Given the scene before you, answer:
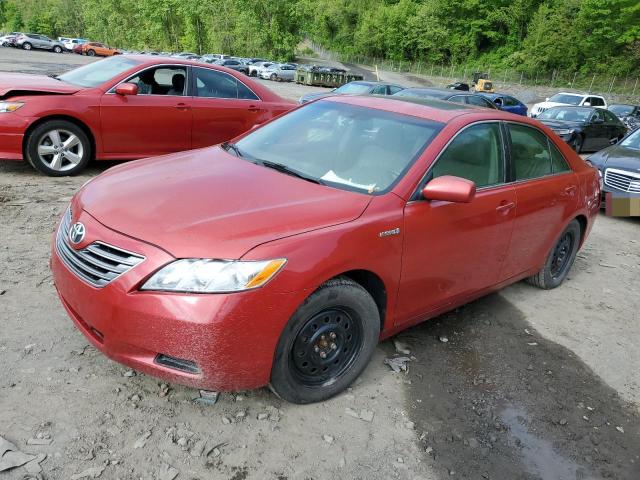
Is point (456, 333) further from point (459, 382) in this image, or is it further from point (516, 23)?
point (516, 23)

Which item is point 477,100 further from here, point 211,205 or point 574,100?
point 211,205

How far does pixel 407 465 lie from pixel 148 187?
2031 mm

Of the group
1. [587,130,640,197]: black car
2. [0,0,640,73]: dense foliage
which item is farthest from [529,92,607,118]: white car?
[0,0,640,73]: dense foliage

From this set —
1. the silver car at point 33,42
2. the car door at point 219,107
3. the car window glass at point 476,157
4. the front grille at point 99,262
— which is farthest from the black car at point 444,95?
the silver car at point 33,42

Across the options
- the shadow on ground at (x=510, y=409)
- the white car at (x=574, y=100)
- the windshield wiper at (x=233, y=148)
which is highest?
the windshield wiper at (x=233, y=148)

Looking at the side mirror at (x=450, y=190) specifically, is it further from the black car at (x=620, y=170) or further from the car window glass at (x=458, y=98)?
the car window glass at (x=458, y=98)

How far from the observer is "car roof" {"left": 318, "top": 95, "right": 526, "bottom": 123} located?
359 centimetres

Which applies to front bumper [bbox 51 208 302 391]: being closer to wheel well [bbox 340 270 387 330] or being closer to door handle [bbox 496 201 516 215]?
wheel well [bbox 340 270 387 330]

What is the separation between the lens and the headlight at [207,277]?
237 centimetres

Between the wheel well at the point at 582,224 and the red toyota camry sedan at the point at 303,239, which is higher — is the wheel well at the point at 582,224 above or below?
below

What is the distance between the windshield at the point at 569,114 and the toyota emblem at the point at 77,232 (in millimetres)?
14467

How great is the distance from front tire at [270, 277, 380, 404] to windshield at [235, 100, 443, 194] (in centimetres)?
69

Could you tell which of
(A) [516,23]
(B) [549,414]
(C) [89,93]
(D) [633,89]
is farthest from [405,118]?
(A) [516,23]

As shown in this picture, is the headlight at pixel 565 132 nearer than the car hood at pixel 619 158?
No
